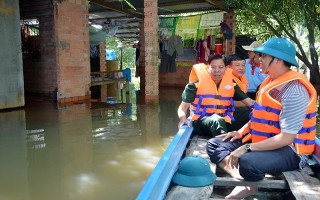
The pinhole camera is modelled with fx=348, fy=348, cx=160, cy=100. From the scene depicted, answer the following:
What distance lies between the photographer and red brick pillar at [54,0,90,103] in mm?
9375

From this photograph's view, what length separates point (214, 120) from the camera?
376 centimetres

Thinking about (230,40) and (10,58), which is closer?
(10,58)

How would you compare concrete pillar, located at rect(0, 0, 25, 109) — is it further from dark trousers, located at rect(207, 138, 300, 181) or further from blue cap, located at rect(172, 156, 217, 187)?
dark trousers, located at rect(207, 138, 300, 181)

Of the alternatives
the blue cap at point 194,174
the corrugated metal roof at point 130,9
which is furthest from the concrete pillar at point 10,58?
the blue cap at point 194,174

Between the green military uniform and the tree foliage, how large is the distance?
4.70 meters

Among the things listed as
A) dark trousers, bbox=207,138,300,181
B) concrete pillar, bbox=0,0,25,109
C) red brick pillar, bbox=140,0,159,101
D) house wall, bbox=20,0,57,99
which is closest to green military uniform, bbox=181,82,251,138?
dark trousers, bbox=207,138,300,181

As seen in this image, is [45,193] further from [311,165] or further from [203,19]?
[203,19]

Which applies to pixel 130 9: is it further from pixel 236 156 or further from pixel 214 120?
pixel 236 156

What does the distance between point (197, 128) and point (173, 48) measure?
33.2ft

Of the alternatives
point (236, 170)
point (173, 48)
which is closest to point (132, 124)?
point (236, 170)

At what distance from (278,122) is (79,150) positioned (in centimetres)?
352

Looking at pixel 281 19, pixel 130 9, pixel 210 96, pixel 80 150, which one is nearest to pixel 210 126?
pixel 210 96

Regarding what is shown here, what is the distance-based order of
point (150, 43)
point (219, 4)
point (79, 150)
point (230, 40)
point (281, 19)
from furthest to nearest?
point (281, 19) → point (230, 40) → point (219, 4) → point (150, 43) → point (79, 150)

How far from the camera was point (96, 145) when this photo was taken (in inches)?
221
